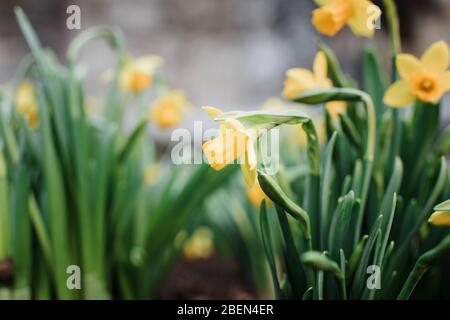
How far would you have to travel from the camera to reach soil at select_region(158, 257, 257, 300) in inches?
43.6

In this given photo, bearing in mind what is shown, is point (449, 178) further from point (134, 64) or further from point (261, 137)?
point (134, 64)

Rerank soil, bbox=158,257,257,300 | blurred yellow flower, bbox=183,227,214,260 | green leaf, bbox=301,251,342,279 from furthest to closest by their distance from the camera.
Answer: blurred yellow flower, bbox=183,227,214,260 < soil, bbox=158,257,257,300 < green leaf, bbox=301,251,342,279

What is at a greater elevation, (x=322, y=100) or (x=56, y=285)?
(x=322, y=100)

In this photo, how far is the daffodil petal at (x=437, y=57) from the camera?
79 cm

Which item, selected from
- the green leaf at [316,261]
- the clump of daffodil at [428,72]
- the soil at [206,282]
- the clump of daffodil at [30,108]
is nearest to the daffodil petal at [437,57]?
the clump of daffodil at [428,72]

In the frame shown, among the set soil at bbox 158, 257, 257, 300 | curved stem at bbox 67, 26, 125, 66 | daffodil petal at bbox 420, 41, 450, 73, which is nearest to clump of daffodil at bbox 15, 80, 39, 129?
curved stem at bbox 67, 26, 125, 66

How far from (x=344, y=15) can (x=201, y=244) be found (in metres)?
1.12

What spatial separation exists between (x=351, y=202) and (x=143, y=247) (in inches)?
20.9

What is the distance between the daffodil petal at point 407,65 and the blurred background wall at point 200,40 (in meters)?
2.31

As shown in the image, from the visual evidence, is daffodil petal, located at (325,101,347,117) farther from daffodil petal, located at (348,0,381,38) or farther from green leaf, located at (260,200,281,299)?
green leaf, located at (260,200,281,299)

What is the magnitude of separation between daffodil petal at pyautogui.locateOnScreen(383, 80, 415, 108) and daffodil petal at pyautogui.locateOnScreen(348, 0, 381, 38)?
9 cm

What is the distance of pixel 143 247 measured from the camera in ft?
3.47
